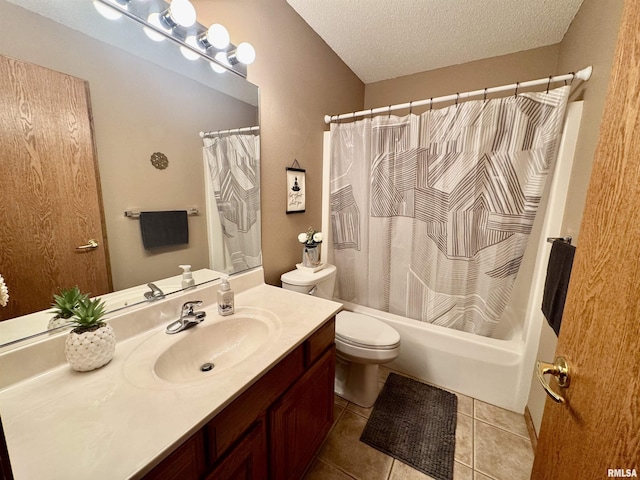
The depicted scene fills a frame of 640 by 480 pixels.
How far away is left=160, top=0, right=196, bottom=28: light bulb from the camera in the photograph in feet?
3.13

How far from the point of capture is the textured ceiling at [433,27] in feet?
4.88

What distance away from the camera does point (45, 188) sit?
75 cm

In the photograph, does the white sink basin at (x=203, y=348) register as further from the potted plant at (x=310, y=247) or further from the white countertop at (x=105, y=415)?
the potted plant at (x=310, y=247)

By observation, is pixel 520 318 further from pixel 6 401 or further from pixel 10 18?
pixel 10 18

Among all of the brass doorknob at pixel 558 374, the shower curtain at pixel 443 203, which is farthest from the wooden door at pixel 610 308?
the shower curtain at pixel 443 203

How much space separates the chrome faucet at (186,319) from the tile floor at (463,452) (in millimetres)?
958

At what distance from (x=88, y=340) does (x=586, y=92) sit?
2.30m

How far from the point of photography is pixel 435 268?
1.78 metres

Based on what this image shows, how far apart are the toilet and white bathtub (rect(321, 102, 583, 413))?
1.10 feet

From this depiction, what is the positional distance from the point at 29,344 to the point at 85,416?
0.32 m

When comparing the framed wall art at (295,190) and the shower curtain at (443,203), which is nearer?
the shower curtain at (443,203)

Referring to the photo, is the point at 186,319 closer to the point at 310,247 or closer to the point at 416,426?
the point at 310,247

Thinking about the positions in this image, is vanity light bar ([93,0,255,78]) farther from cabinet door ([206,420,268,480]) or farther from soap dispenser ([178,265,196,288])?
cabinet door ([206,420,268,480])

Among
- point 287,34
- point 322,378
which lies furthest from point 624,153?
point 287,34
